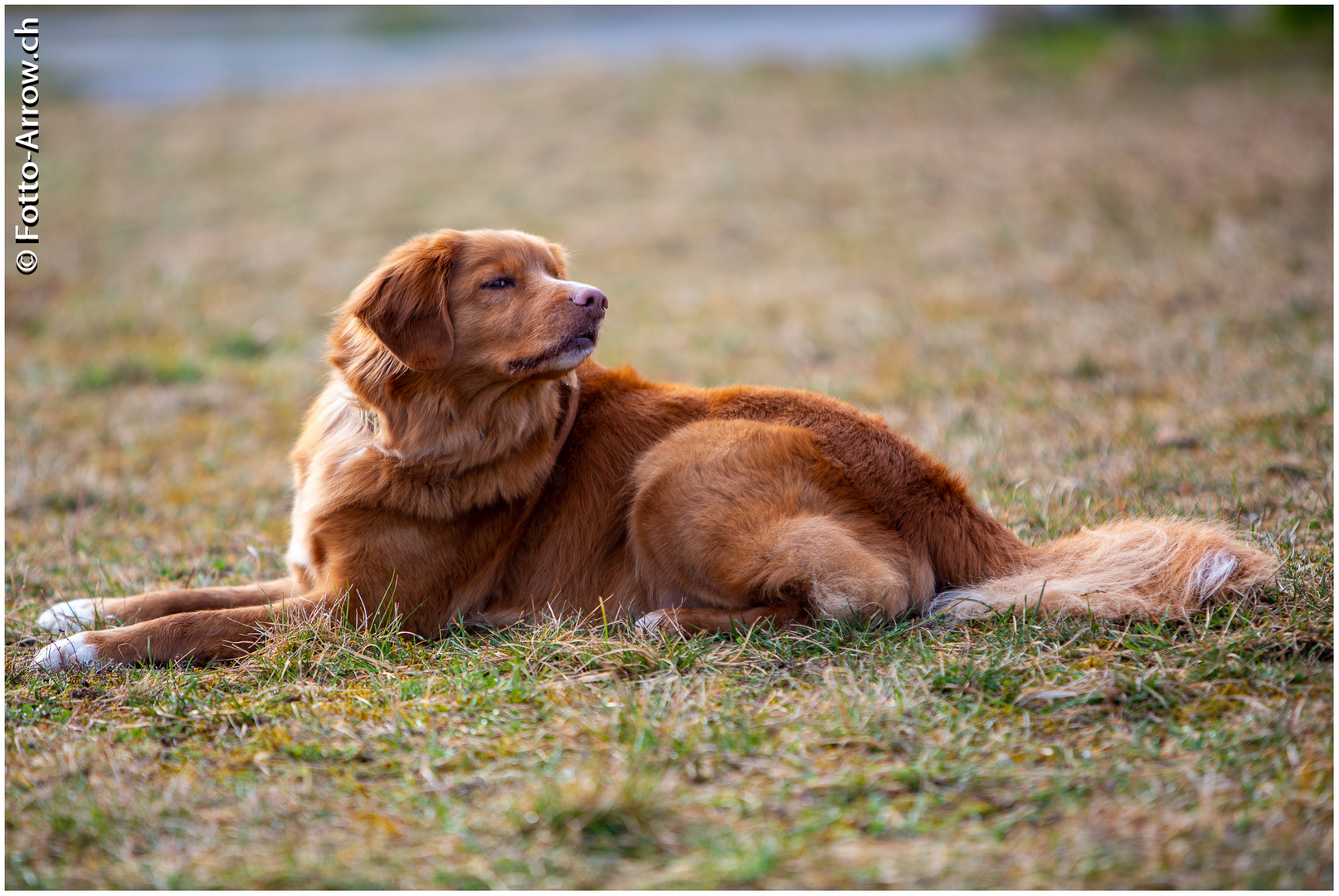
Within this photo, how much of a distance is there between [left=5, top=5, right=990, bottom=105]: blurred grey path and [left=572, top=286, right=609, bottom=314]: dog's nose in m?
14.6

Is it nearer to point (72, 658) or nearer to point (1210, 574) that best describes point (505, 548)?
point (72, 658)

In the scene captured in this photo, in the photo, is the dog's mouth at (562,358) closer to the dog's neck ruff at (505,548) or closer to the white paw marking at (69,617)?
the dog's neck ruff at (505,548)

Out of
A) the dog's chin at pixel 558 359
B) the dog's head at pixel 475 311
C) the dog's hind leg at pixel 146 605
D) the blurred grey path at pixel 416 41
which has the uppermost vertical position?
the blurred grey path at pixel 416 41

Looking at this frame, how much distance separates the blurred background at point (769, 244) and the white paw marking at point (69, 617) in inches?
15.0

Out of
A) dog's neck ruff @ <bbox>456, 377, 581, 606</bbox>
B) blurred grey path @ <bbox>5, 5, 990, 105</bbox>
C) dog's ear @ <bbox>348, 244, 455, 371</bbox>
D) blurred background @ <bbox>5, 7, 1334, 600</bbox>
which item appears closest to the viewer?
dog's ear @ <bbox>348, 244, 455, 371</bbox>

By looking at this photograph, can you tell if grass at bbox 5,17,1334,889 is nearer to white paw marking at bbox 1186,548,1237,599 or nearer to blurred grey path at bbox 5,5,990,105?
white paw marking at bbox 1186,548,1237,599

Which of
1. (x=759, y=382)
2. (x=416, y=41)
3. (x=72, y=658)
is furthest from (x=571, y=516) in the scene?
(x=416, y=41)

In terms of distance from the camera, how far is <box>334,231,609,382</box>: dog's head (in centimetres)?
348

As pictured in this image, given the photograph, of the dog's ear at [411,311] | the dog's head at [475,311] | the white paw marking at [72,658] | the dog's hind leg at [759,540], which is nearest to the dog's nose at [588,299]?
the dog's head at [475,311]

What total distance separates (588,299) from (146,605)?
1966 mm

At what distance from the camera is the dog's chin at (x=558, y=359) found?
11.4 ft

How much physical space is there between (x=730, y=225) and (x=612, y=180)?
2221mm

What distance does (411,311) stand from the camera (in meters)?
3.48

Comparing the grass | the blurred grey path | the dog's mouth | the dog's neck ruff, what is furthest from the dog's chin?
the blurred grey path
